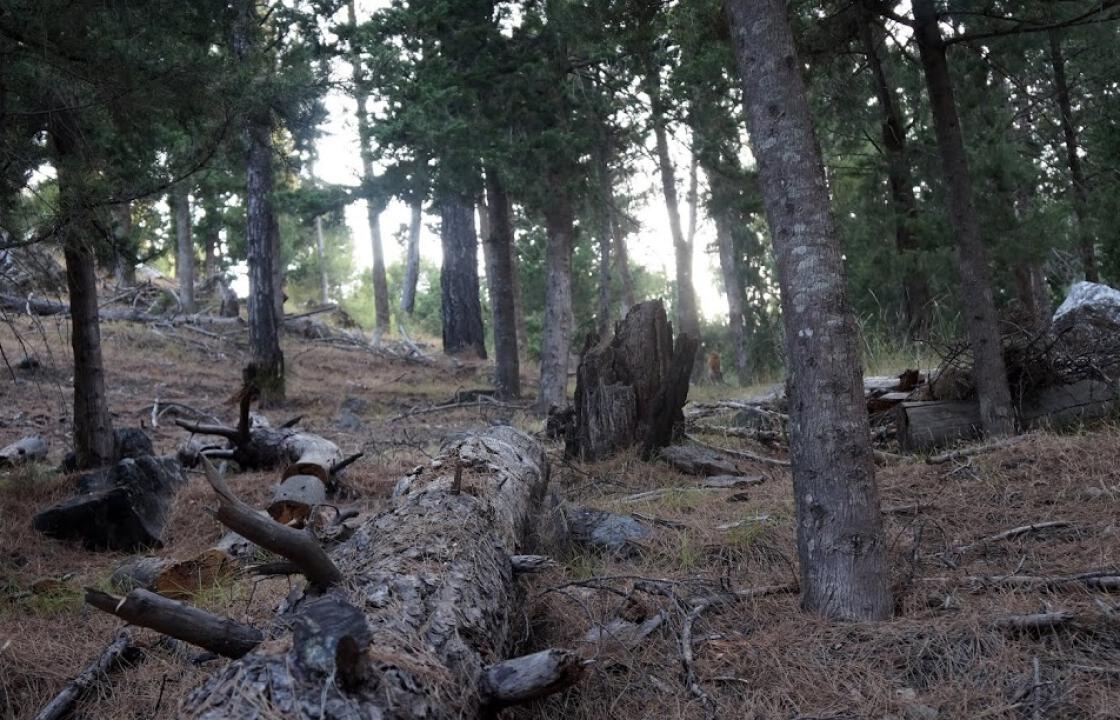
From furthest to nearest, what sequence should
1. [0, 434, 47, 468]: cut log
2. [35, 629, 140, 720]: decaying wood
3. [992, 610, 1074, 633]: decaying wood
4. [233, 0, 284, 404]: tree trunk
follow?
[233, 0, 284, 404]: tree trunk
[0, 434, 47, 468]: cut log
[35, 629, 140, 720]: decaying wood
[992, 610, 1074, 633]: decaying wood

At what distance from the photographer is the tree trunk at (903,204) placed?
37.6 feet

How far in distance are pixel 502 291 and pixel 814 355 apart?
11.5 m

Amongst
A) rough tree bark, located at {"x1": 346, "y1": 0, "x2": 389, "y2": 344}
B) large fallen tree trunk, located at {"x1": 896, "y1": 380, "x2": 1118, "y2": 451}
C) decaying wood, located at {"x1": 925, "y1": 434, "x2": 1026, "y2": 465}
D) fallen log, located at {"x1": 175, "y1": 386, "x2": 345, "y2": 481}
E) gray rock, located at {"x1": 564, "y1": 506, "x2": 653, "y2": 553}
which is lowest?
gray rock, located at {"x1": 564, "y1": 506, "x2": 653, "y2": 553}

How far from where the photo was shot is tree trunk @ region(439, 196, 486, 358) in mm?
21078

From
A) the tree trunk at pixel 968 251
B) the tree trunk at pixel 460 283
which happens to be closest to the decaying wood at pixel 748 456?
the tree trunk at pixel 968 251

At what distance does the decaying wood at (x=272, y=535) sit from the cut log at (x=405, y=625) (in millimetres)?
83

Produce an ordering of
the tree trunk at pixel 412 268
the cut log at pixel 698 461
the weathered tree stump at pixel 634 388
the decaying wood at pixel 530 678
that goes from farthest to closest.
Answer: the tree trunk at pixel 412 268
the weathered tree stump at pixel 634 388
the cut log at pixel 698 461
the decaying wood at pixel 530 678

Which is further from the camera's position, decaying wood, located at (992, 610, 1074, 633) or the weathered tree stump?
the weathered tree stump

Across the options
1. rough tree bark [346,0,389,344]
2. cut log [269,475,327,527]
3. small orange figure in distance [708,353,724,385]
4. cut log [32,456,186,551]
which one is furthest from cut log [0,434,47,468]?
small orange figure in distance [708,353,724,385]

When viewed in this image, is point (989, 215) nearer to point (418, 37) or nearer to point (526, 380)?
point (418, 37)

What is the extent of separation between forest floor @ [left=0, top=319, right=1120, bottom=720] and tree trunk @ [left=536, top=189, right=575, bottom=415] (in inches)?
202

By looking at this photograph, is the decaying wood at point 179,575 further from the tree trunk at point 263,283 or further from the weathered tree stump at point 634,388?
the tree trunk at point 263,283

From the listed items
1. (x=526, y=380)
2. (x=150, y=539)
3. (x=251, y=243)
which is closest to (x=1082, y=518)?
(x=150, y=539)

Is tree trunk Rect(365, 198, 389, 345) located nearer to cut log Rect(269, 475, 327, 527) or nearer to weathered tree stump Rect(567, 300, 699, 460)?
weathered tree stump Rect(567, 300, 699, 460)
